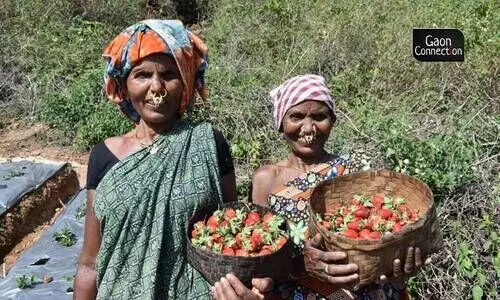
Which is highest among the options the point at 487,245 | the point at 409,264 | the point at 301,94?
the point at 301,94

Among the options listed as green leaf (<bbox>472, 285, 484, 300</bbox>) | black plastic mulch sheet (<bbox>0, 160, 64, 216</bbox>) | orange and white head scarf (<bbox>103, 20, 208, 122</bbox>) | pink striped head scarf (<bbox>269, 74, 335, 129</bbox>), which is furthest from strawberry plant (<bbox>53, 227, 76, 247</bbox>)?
orange and white head scarf (<bbox>103, 20, 208, 122</bbox>)

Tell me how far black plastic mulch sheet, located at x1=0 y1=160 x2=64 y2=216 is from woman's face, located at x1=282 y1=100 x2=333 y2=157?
146 inches

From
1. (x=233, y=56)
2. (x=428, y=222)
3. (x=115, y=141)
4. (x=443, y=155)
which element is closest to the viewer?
(x=428, y=222)

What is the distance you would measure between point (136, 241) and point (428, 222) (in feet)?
2.59

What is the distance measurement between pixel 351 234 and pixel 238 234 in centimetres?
32

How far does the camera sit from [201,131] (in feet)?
6.07

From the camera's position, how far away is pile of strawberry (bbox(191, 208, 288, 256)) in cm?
172

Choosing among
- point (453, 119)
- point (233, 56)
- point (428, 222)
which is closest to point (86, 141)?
point (233, 56)

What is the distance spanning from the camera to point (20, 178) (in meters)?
5.71

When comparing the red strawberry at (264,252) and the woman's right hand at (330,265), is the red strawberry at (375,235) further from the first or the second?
the red strawberry at (264,252)

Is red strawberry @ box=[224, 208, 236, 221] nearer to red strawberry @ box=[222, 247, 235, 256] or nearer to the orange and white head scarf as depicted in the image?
red strawberry @ box=[222, 247, 235, 256]

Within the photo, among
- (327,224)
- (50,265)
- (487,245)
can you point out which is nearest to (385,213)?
(327,224)

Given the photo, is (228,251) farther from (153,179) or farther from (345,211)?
(345,211)

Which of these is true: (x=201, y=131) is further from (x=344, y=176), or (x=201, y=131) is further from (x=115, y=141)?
(x=344, y=176)
